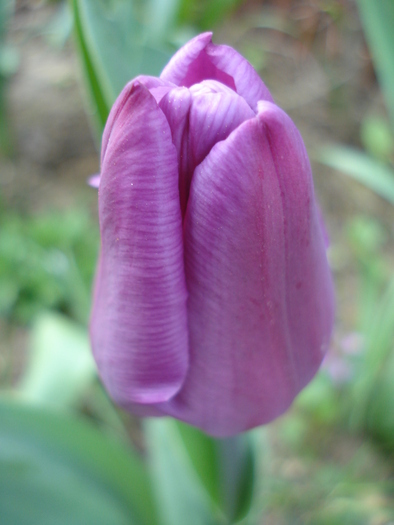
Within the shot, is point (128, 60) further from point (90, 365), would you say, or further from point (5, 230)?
point (5, 230)

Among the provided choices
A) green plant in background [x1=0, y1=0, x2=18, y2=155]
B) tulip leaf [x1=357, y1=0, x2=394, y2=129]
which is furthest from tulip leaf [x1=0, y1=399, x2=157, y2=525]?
green plant in background [x1=0, y1=0, x2=18, y2=155]

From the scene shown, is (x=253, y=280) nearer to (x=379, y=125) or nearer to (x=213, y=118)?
(x=213, y=118)

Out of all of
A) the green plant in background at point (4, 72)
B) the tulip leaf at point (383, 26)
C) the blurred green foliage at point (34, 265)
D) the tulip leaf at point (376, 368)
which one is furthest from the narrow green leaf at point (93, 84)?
the green plant in background at point (4, 72)

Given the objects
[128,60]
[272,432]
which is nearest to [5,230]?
[272,432]

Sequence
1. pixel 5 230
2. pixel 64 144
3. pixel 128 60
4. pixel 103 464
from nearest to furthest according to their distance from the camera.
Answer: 1. pixel 128 60
2. pixel 103 464
3. pixel 5 230
4. pixel 64 144

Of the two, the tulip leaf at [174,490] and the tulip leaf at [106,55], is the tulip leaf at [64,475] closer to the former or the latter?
the tulip leaf at [174,490]

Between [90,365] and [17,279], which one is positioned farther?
[17,279]
